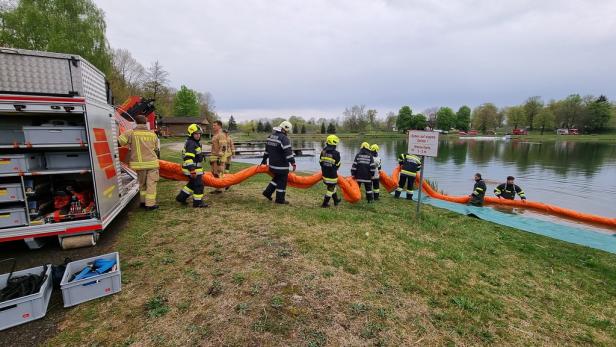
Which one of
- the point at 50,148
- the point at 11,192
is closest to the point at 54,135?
the point at 50,148

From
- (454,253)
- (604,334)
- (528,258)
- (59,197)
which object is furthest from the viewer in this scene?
(528,258)

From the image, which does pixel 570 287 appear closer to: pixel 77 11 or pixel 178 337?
pixel 178 337

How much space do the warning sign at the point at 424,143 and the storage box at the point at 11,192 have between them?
741 cm

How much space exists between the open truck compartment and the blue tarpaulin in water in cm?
938

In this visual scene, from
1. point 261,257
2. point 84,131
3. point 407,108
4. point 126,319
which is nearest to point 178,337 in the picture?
point 126,319

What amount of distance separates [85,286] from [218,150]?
21.3 feet

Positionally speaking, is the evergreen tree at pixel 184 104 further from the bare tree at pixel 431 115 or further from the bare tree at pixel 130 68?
the bare tree at pixel 431 115

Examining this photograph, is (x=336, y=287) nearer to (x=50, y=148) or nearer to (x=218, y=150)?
(x=50, y=148)

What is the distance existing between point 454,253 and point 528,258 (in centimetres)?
165

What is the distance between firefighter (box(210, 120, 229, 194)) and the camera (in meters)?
9.27

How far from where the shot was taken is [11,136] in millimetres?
4395

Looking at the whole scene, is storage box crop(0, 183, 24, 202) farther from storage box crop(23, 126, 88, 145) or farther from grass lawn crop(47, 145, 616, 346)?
grass lawn crop(47, 145, 616, 346)

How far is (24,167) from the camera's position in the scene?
4.17 meters

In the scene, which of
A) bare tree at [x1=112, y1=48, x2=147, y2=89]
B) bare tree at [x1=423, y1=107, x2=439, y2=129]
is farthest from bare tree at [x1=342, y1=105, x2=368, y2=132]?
bare tree at [x1=112, y1=48, x2=147, y2=89]
